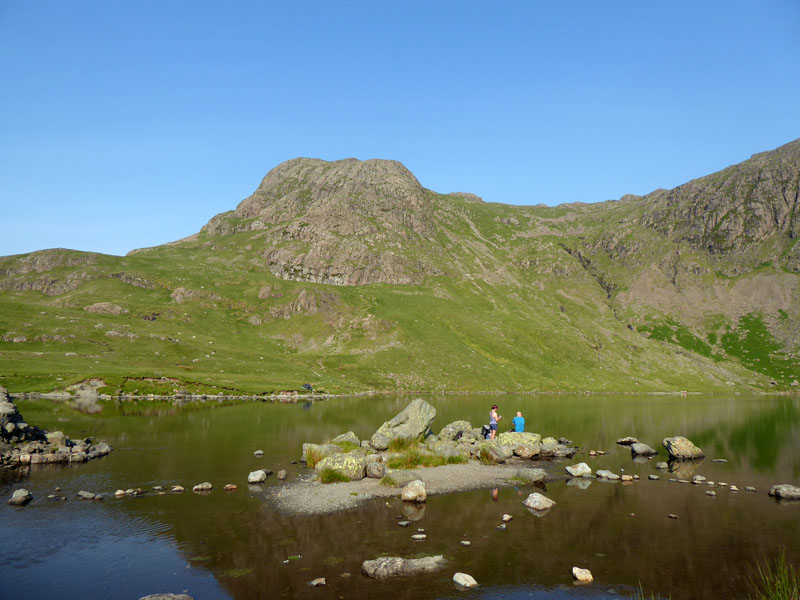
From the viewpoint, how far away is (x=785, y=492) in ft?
109

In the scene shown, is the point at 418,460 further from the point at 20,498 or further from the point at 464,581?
the point at 20,498

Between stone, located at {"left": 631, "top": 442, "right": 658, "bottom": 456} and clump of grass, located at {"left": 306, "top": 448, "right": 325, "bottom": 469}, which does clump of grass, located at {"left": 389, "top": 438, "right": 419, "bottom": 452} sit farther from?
stone, located at {"left": 631, "top": 442, "right": 658, "bottom": 456}

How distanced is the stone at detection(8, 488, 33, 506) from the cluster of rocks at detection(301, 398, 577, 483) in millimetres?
19575

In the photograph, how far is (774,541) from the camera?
24516 millimetres

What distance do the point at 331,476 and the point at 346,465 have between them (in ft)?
6.11

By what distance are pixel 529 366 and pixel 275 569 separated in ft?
543

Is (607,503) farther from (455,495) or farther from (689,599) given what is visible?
(689,599)

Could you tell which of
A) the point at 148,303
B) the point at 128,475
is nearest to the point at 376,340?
the point at 148,303

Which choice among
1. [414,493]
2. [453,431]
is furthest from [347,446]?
[453,431]

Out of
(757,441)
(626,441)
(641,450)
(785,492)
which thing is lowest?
(757,441)

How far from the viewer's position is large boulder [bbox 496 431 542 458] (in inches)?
1928

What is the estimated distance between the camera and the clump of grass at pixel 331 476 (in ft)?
121

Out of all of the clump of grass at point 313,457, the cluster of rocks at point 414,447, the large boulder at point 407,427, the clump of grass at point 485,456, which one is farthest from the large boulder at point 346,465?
the clump of grass at point 485,456

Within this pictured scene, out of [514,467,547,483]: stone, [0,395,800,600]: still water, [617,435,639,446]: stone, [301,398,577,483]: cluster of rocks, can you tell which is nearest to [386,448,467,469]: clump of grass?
[301,398,577,483]: cluster of rocks
